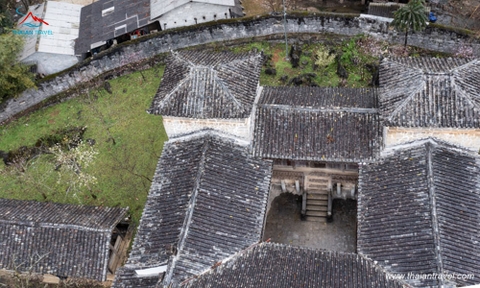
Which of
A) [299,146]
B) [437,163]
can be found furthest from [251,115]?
[437,163]

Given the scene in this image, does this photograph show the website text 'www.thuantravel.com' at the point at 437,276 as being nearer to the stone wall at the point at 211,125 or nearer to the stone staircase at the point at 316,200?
the stone staircase at the point at 316,200

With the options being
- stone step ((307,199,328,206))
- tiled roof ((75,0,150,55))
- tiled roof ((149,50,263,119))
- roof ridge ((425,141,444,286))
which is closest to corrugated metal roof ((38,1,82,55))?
tiled roof ((75,0,150,55))

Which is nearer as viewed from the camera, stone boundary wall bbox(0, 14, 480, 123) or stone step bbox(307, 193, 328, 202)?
stone step bbox(307, 193, 328, 202)

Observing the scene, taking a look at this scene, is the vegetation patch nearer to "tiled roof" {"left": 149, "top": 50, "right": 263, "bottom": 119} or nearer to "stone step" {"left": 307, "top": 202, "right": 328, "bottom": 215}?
"tiled roof" {"left": 149, "top": 50, "right": 263, "bottom": 119}

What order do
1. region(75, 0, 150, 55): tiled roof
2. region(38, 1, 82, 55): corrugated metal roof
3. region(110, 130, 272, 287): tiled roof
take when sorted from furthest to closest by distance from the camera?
region(75, 0, 150, 55): tiled roof → region(38, 1, 82, 55): corrugated metal roof → region(110, 130, 272, 287): tiled roof

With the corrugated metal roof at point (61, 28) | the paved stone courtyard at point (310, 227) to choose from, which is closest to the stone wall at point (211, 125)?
the paved stone courtyard at point (310, 227)

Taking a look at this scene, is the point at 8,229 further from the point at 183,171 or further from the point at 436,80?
the point at 436,80

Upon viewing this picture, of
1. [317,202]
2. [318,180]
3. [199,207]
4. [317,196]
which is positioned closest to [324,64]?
[318,180]
